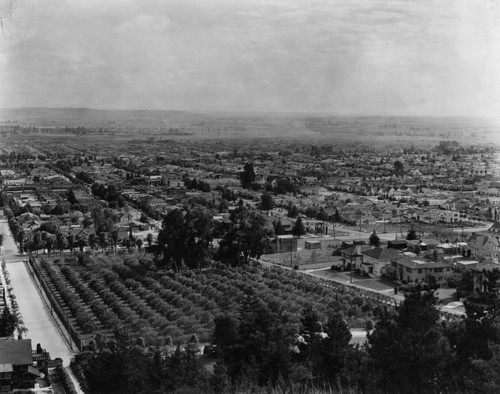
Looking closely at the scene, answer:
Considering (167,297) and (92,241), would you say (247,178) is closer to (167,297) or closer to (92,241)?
(92,241)

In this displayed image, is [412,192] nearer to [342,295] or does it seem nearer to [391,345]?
[342,295]

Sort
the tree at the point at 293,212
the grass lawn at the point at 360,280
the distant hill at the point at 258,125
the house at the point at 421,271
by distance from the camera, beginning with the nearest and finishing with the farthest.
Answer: the grass lawn at the point at 360,280
the house at the point at 421,271
the tree at the point at 293,212
the distant hill at the point at 258,125

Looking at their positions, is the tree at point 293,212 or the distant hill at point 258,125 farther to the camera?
the distant hill at point 258,125

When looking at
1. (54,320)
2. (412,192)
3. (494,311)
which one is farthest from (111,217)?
(494,311)

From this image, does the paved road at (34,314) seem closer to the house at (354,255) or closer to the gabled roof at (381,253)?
the house at (354,255)

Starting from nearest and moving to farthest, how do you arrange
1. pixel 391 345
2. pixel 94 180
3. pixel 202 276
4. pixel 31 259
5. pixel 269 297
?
pixel 391 345 < pixel 269 297 < pixel 202 276 < pixel 31 259 < pixel 94 180

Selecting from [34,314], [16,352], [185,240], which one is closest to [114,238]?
[185,240]

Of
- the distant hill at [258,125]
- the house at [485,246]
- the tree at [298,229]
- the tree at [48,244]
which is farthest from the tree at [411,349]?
the distant hill at [258,125]
